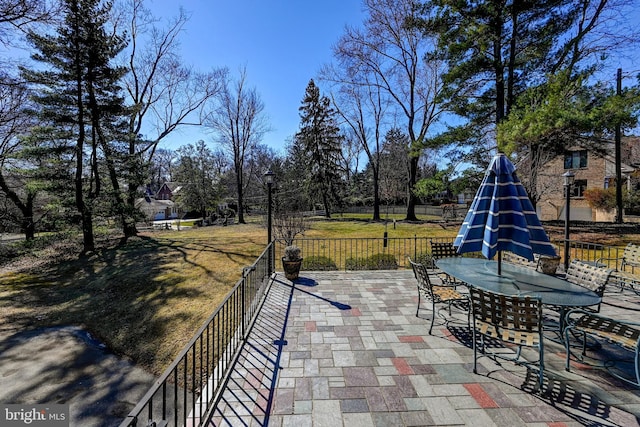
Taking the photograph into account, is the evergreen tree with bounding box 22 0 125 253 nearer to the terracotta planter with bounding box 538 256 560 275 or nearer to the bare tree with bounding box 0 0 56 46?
the bare tree with bounding box 0 0 56 46

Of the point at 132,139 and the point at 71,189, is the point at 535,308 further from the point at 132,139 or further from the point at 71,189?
the point at 132,139

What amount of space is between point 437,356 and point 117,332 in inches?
226

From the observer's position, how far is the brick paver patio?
2.34 m

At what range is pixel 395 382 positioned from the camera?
281 centimetres

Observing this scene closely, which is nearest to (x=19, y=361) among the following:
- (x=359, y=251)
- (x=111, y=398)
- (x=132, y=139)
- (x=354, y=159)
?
(x=111, y=398)

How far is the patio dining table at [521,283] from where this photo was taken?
9.53 ft

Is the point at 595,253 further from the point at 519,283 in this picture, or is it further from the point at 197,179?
the point at 197,179

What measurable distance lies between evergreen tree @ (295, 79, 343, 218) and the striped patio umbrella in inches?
857

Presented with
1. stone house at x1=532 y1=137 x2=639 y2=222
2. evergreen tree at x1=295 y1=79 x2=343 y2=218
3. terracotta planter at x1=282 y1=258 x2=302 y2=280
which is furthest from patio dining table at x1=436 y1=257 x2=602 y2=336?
evergreen tree at x1=295 y1=79 x2=343 y2=218

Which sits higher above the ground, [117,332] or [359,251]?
[359,251]

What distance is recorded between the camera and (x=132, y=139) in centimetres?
1358

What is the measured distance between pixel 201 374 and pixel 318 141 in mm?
25151

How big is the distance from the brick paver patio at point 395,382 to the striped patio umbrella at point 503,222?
1.30 metres

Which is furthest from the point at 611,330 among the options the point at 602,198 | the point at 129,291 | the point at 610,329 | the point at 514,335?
the point at 602,198
